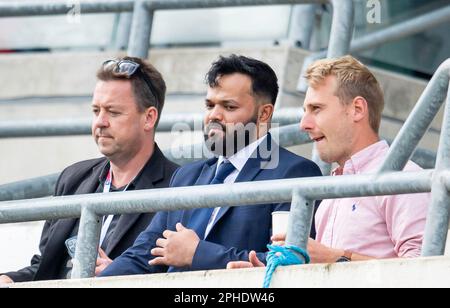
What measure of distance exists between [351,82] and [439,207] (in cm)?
110

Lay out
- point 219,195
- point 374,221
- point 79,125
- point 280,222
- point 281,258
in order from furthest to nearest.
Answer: point 79,125
point 374,221
point 280,222
point 219,195
point 281,258

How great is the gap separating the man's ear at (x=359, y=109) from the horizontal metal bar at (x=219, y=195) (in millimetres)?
765

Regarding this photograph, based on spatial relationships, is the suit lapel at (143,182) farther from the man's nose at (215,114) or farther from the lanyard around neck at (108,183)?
the man's nose at (215,114)

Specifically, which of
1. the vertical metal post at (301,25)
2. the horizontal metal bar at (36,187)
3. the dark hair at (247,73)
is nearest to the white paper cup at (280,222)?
the dark hair at (247,73)

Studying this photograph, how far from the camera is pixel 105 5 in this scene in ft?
28.5

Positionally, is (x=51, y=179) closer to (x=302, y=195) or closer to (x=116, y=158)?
(x=116, y=158)

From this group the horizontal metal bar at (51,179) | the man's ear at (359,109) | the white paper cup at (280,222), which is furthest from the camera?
the horizontal metal bar at (51,179)

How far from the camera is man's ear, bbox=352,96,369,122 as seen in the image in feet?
22.3

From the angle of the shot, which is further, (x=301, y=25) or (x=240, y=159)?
(x=301, y=25)

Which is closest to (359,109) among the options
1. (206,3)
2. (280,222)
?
(280,222)

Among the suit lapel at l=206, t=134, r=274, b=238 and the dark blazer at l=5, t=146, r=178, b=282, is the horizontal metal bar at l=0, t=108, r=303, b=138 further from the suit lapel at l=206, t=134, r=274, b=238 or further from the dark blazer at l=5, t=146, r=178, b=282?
the suit lapel at l=206, t=134, r=274, b=238

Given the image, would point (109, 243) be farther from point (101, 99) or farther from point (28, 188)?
point (28, 188)

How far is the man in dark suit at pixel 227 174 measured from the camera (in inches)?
261

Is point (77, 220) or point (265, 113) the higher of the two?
point (265, 113)
